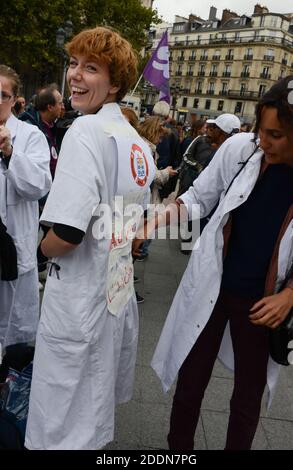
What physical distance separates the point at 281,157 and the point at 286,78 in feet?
0.96

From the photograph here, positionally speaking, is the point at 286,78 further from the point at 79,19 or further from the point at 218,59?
the point at 218,59

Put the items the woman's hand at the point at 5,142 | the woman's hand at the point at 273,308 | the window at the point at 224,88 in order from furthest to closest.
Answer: the window at the point at 224,88, the woman's hand at the point at 5,142, the woman's hand at the point at 273,308

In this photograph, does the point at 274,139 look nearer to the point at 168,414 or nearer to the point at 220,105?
the point at 168,414

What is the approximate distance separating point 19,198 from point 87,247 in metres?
1.12

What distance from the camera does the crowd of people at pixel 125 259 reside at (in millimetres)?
1453

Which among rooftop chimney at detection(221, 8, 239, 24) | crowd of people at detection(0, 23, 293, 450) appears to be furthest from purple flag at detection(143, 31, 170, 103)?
rooftop chimney at detection(221, 8, 239, 24)

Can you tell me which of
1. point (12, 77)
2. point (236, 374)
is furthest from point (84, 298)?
point (12, 77)

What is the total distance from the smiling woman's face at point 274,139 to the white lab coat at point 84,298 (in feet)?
1.58

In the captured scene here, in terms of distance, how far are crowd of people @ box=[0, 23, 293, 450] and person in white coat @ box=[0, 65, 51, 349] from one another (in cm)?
1

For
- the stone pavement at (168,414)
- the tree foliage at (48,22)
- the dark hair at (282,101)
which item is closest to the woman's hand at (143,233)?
the dark hair at (282,101)

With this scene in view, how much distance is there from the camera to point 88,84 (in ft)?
4.94

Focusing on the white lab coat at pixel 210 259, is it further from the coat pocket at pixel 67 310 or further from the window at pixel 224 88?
the window at pixel 224 88
